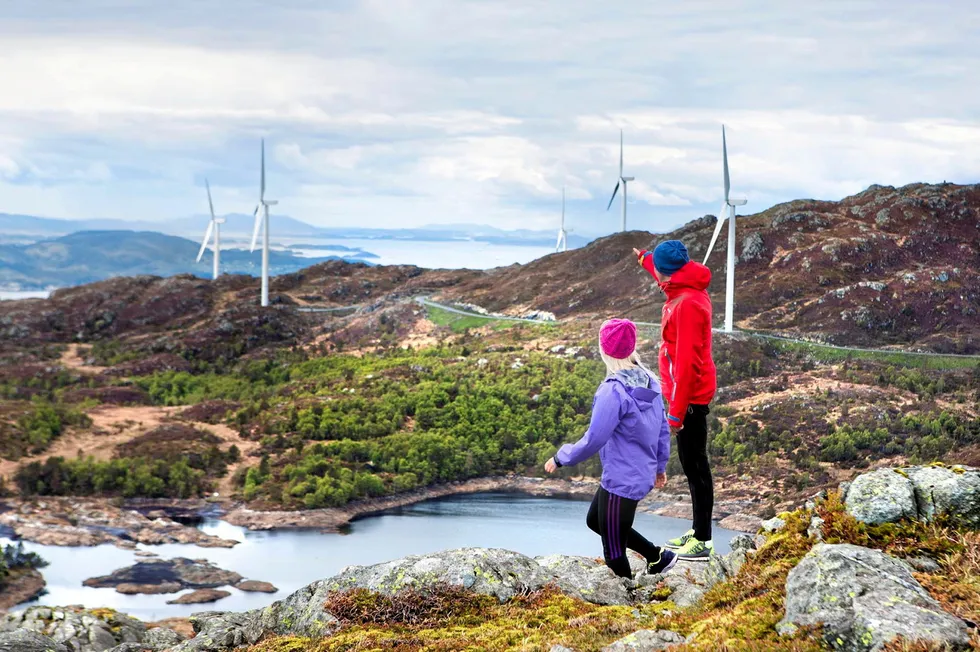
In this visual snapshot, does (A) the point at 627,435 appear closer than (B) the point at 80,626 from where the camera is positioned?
Yes

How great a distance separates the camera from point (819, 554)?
845cm

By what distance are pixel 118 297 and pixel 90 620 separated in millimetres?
107199

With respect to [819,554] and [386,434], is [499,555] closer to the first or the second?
[819,554]

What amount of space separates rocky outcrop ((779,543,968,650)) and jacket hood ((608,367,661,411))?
8.55 ft

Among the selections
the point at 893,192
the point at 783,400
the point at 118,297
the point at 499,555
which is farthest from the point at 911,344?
the point at 118,297

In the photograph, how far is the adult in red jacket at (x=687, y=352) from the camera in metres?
10.8

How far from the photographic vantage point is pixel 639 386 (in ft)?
34.8

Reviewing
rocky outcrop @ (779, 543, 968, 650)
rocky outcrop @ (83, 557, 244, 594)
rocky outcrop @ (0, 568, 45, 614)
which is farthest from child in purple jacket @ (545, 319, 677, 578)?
rocky outcrop @ (0, 568, 45, 614)

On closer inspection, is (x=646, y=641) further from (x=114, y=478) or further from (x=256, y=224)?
(x=256, y=224)

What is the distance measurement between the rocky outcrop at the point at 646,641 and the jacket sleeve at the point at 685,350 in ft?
8.21

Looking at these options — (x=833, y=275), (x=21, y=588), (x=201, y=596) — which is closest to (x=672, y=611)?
(x=201, y=596)

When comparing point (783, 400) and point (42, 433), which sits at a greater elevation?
point (783, 400)

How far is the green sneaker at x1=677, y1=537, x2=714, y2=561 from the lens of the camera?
11.8m

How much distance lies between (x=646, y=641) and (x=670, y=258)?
424 cm
